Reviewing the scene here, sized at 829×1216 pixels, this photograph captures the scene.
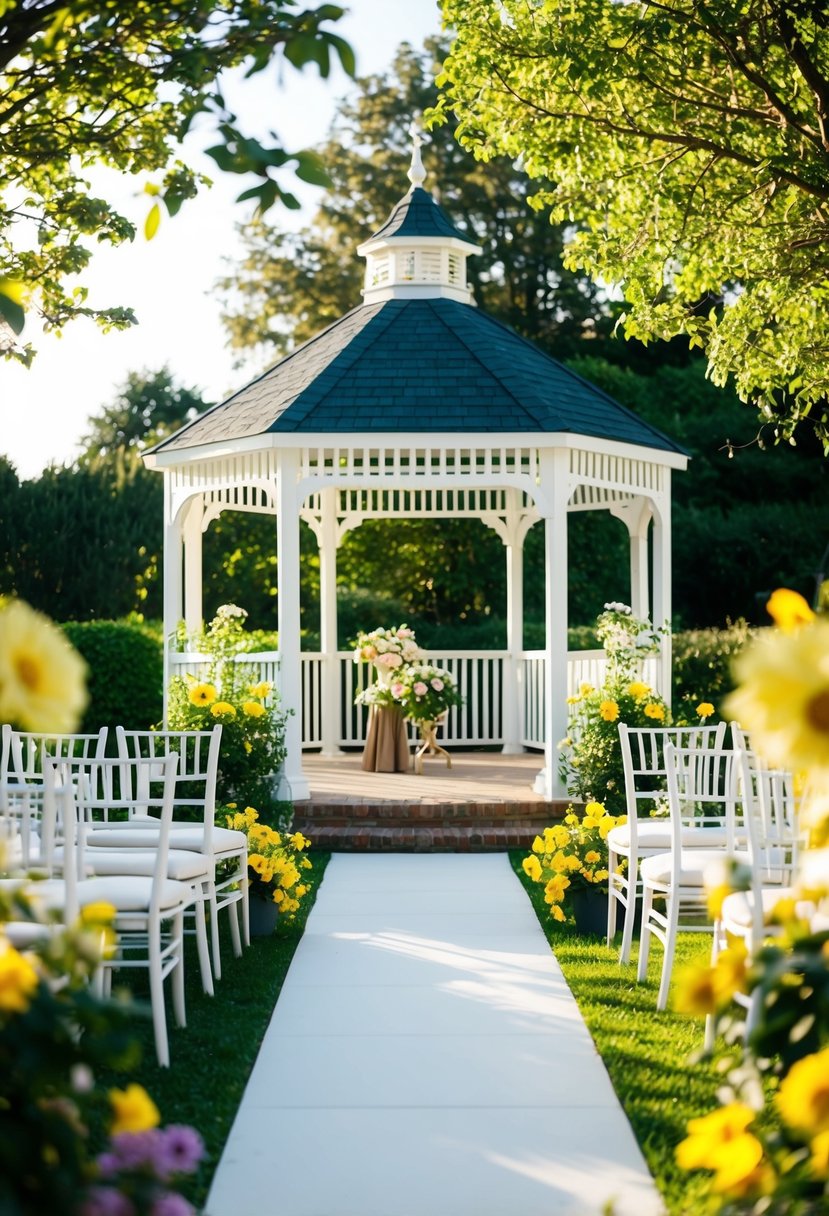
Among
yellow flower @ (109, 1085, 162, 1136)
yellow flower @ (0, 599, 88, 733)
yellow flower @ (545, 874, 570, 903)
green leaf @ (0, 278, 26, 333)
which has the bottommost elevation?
yellow flower @ (545, 874, 570, 903)

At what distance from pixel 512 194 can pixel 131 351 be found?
37.1 ft

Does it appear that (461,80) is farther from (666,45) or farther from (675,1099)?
(675,1099)

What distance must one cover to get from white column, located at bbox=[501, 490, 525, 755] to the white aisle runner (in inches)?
272

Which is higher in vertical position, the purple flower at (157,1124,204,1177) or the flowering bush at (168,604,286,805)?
the flowering bush at (168,604,286,805)

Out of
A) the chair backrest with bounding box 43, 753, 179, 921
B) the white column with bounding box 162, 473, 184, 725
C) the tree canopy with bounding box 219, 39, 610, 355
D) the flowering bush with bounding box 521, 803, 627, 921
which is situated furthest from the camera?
the tree canopy with bounding box 219, 39, 610, 355

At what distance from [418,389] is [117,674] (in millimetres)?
5743

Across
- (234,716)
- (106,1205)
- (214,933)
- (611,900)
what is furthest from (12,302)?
(234,716)

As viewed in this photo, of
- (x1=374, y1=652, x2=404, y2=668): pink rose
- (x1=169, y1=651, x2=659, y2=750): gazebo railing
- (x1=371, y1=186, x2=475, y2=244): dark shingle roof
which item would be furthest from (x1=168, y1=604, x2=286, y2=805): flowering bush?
(x1=371, y1=186, x2=475, y2=244): dark shingle roof

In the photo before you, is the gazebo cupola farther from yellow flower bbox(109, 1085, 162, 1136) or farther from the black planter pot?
yellow flower bbox(109, 1085, 162, 1136)

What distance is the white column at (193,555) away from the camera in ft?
43.8

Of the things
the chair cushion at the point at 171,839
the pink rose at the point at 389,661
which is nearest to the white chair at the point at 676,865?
the chair cushion at the point at 171,839

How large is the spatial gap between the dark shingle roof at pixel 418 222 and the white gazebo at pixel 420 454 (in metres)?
0.02

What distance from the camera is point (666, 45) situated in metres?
8.73

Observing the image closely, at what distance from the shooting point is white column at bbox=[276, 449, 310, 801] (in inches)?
440
